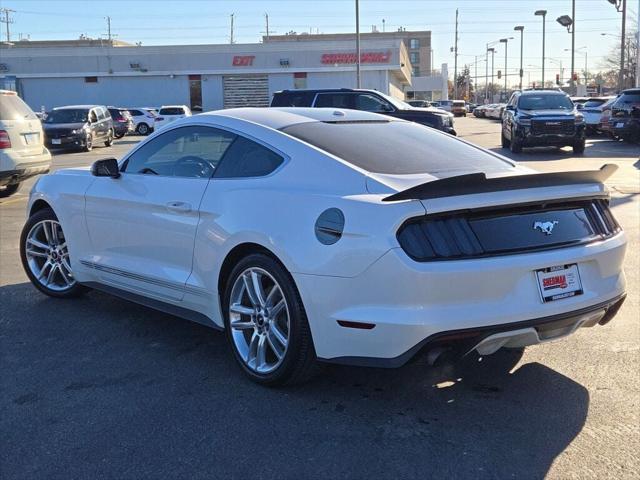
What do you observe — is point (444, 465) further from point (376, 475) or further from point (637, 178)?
point (637, 178)

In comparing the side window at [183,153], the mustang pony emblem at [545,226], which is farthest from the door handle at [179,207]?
the mustang pony emblem at [545,226]

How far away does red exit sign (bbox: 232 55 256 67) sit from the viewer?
53969 mm

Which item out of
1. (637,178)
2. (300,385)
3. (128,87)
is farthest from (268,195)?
(128,87)

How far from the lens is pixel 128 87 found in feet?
182

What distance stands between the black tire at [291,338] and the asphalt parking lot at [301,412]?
4.1 inches

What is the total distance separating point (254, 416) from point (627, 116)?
2184 centimetres

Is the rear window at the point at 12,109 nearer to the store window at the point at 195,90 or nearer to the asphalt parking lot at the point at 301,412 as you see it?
the asphalt parking lot at the point at 301,412

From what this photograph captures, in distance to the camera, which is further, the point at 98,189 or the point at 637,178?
the point at 637,178

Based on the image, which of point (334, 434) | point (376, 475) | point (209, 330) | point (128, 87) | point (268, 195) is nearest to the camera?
point (376, 475)

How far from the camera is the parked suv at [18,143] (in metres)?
11.4

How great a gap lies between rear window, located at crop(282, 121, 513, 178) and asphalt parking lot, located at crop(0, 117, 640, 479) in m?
1.25

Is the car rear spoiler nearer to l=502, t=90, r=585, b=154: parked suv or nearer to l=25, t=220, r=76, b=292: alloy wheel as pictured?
l=25, t=220, r=76, b=292: alloy wheel

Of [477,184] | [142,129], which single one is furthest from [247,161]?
[142,129]

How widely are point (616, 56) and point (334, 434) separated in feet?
324
